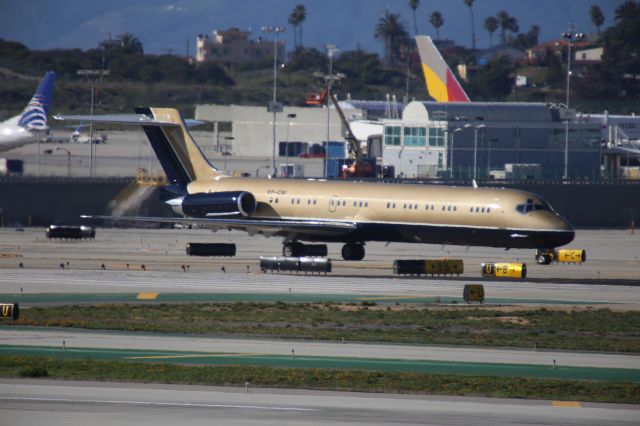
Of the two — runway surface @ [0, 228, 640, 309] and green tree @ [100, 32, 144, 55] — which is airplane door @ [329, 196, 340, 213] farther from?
green tree @ [100, 32, 144, 55]

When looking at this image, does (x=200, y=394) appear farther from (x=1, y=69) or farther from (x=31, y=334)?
(x=1, y=69)

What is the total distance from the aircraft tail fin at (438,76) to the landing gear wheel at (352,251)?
7592 cm

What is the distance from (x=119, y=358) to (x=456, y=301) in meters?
15.6

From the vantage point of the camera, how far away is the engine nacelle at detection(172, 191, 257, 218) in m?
54.0

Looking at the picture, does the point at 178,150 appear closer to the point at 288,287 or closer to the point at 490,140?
the point at 288,287

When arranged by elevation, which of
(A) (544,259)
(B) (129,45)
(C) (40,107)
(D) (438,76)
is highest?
(B) (129,45)

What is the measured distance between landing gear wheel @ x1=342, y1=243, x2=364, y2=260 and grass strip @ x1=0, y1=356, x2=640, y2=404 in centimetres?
2822

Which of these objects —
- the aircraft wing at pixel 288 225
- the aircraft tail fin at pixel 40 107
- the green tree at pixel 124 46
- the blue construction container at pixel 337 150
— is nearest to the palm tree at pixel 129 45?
the green tree at pixel 124 46

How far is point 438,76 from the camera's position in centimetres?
13050

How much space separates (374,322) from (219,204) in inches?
813

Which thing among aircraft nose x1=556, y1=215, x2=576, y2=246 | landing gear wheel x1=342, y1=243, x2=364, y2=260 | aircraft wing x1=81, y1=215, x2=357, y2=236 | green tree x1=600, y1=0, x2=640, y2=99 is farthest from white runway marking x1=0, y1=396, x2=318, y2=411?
green tree x1=600, y1=0, x2=640, y2=99

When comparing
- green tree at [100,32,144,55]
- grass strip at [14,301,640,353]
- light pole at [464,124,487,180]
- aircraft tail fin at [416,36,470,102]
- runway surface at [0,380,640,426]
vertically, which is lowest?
runway surface at [0,380,640,426]

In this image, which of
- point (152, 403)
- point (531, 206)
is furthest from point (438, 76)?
point (152, 403)

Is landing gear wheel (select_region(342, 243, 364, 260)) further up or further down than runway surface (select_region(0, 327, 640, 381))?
further up
